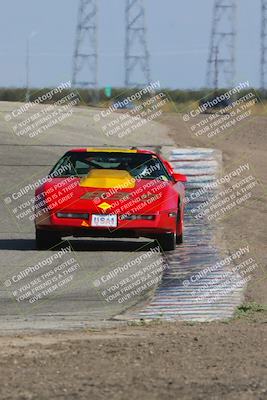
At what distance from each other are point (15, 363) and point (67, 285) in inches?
200

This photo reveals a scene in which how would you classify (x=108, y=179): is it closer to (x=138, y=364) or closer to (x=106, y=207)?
(x=106, y=207)

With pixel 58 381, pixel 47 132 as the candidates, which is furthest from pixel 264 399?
pixel 47 132

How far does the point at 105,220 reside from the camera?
48.5 ft

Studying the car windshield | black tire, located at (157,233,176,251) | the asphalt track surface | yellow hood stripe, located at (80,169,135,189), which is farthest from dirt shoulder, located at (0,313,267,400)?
the car windshield

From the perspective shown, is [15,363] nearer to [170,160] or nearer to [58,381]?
[58,381]

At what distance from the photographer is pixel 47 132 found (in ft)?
119

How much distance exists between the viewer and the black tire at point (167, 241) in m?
15.1

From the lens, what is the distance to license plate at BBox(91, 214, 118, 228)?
14.8 meters

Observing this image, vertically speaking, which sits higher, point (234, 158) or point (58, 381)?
point (58, 381)

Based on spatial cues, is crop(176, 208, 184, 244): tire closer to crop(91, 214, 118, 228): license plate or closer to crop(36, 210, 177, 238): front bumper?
crop(36, 210, 177, 238): front bumper

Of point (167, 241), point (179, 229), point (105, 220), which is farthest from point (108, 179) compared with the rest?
point (179, 229)

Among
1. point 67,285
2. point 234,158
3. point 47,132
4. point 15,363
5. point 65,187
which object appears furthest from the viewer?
point 47,132

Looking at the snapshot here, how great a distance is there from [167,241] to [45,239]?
1604 millimetres

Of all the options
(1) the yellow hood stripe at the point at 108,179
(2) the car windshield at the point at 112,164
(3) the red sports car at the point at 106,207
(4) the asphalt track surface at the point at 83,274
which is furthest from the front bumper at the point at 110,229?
(2) the car windshield at the point at 112,164
